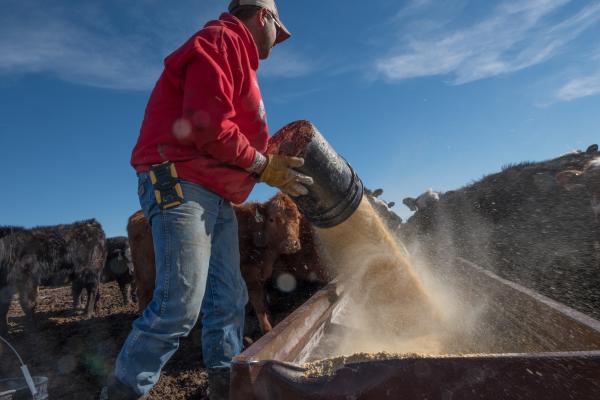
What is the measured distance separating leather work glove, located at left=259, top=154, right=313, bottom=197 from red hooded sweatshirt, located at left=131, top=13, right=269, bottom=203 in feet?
0.44

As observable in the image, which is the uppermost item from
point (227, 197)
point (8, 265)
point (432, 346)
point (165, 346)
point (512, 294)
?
point (8, 265)

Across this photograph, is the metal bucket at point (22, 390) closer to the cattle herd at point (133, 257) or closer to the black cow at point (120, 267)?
the cattle herd at point (133, 257)

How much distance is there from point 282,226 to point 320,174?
114 inches

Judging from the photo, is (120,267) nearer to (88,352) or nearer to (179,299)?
(88,352)

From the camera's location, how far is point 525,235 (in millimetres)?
6801

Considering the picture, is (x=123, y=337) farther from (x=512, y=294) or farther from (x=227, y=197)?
(x=512, y=294)

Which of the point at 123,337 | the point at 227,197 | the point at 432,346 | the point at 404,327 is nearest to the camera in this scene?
the point at 227,197

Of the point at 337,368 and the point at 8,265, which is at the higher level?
the point at 8,265

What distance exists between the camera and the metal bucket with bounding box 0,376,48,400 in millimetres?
3049

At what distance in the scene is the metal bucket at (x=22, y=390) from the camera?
10.0ft

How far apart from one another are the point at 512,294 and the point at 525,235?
4958 millimetres

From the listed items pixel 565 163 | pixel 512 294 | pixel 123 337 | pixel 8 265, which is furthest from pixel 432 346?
pixel 8 265

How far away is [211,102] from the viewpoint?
1.87m

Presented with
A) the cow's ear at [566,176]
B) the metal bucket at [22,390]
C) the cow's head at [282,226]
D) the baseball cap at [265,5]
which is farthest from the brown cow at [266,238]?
the cow's ear at [566,176]
